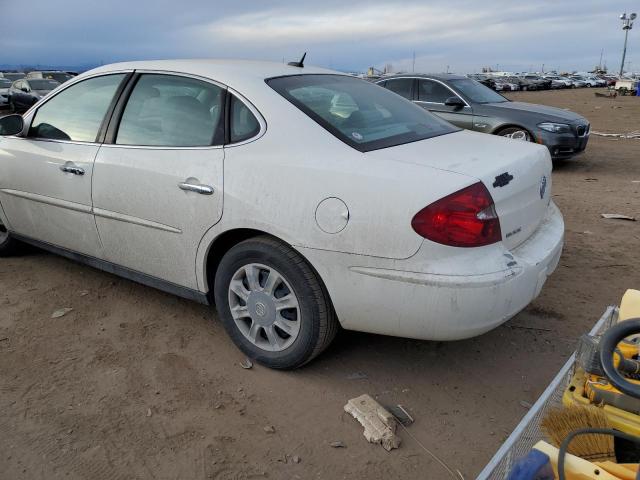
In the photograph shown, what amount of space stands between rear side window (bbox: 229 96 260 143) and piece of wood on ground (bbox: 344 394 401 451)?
1.49 meters

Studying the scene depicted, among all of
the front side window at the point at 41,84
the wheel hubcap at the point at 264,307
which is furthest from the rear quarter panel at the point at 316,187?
the front side window at the point at 41,84

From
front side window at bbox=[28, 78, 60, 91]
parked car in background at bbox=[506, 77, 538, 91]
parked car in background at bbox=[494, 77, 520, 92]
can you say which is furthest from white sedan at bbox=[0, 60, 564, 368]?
parked car in background at bbox=[506, 77, 538, 91]

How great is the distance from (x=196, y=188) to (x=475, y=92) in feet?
25.5

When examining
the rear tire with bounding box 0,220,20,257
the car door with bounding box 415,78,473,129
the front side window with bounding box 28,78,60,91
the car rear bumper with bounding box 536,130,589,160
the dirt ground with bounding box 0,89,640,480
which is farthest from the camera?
the front side window with bounding box 28,78,60,91

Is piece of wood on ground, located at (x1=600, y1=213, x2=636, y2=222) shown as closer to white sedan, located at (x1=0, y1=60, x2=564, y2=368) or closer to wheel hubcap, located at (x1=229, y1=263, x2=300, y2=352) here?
white sedan, located at (x1=0, y1=60, x2=564, y2=368)

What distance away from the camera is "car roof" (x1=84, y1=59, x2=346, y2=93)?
10.1 ft

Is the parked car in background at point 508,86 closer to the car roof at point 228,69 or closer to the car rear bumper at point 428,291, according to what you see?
the car roof at point 228,69

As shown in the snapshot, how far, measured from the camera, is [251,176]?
2.78 meters

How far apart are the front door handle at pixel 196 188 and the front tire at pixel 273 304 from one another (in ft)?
1.09

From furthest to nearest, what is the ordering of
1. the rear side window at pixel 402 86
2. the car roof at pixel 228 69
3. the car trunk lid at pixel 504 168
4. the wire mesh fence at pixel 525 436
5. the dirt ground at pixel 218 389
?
the rear side window at pixel 402 86, the car roof at pixel 228 69, the car trunk lid at pixel 504 168, the dirt ground at pixel 218 389, the wire mesh fence at pixel 525 436

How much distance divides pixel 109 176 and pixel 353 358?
1846 millimetres

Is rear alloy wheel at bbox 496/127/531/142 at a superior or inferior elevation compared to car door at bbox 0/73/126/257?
inferior

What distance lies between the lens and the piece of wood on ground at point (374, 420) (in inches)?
97.1

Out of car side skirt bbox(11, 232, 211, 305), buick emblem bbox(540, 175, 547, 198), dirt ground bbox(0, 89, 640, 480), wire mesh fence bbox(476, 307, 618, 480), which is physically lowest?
dirt ground bbox(0, 89, 640, 480)
